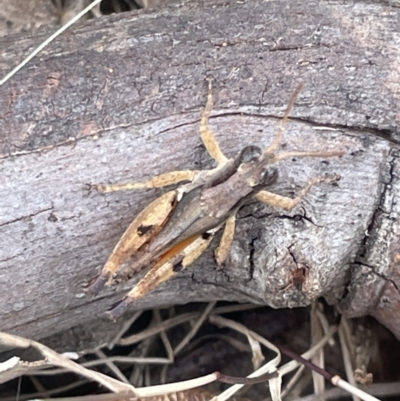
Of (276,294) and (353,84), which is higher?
(353,84)

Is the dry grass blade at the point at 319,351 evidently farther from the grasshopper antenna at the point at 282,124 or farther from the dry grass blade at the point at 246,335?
the grasshopper antenna at the point at 282,124

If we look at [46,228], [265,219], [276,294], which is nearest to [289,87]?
[265,219]

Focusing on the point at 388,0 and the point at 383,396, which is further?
the point at 383,396

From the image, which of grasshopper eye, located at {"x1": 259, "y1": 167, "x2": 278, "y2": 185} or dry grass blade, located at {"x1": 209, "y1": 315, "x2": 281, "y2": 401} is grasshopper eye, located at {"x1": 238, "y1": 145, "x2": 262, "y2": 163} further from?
dry grass blade, located at {"x1": 209, "y1": 315, "x2": 281, "y2": 401}

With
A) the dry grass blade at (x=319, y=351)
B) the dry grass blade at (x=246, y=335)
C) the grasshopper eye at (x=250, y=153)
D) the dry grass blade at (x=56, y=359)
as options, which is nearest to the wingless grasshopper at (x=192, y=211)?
the grasshopper eye at (x=250, y=153)

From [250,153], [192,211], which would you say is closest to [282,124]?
[250,153]

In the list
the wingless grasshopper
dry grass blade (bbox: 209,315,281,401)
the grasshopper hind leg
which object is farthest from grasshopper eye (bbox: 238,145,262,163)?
dry grass blade (bbox: 209,315,281,401)

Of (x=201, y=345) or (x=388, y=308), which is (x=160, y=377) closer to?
(x=201, y=345)
